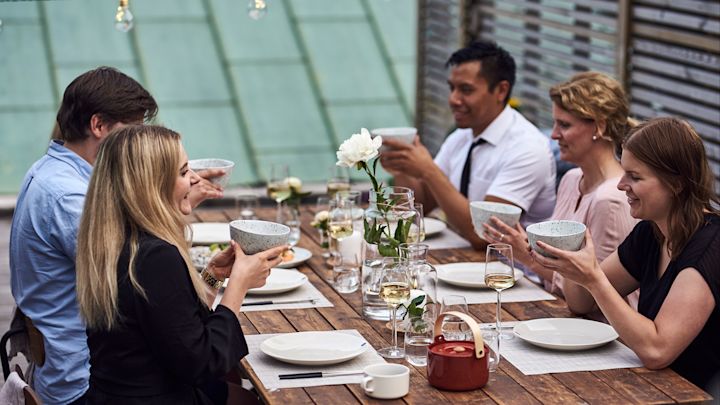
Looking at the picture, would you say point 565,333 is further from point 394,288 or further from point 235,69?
point 235,69

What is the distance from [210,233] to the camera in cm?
436

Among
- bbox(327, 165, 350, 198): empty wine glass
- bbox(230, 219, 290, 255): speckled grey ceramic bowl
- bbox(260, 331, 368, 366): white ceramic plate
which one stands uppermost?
bbox(230, 219, 290, 255): speckled grey ceramic bowl

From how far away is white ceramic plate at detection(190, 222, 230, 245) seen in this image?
167 inches

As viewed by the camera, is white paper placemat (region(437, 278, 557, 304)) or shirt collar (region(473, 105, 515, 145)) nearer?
white paper placemat (region(437, 278, 557, 304))

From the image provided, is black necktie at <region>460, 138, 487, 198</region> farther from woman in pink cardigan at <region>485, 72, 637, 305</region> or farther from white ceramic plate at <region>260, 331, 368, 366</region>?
white ceramic plate at <region>260, 331, 368, 366</region>

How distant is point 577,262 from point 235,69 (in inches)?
252

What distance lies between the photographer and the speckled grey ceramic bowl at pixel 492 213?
3.48 metres

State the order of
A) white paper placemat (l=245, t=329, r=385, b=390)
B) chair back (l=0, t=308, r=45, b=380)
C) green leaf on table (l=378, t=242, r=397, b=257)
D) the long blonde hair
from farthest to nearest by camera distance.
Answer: green leaf on table (l=378, t=242, r=397, b=257) < chair back (l=0, t=308, r=45, b=380) < white paper placemat (l=245, t=329, r=385, b=390) < the long blonde hair

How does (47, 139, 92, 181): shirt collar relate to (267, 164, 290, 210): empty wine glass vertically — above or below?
above

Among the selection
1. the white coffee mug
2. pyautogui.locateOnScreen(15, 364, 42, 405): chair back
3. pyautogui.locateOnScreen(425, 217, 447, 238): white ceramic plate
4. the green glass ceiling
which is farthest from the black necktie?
the green glass ceiling

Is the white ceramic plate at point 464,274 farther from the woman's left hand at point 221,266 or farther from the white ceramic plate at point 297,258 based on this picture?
the woman's left hand at point 221,266

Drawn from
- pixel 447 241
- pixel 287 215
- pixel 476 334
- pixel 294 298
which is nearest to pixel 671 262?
pixel 476 334

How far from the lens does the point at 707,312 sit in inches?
114

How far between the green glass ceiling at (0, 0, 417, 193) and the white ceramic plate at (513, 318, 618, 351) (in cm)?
534
